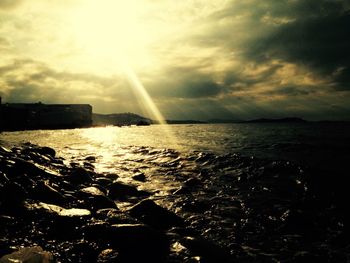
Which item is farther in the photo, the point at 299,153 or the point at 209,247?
the point at 299,153

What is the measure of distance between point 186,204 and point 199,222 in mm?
1813

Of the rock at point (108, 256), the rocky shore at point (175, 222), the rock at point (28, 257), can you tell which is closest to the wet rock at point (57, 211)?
the rocky shore at point (175, 222)

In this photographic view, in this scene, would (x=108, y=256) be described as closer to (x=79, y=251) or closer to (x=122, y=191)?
(x=79, y=251)

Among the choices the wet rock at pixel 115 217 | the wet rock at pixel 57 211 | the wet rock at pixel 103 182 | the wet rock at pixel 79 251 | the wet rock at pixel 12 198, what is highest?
the wet rock at pixel 12 198

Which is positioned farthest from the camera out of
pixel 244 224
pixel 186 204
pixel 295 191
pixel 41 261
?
pixel 295 191

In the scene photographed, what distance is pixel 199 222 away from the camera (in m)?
8.86

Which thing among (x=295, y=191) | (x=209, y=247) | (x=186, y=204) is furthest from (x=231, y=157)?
(x=209, y=247)

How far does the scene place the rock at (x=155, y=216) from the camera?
8.28m

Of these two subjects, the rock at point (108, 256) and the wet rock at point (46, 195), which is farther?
the wet rock at point (46, 195)

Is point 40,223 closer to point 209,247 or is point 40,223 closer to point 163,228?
point 163,228

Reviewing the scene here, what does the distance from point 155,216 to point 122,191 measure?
417cm

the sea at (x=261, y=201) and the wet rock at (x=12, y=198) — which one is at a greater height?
the wet rock at (x=12, y=198)

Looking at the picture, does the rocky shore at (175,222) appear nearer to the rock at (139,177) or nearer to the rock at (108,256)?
the rock at (108,256)

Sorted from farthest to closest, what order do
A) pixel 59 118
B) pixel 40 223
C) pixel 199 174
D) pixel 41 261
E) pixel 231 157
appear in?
pixel 59 118 < pixel 231 157 < pixel 199 174 < pixel 40 223 < pixel 41 261
